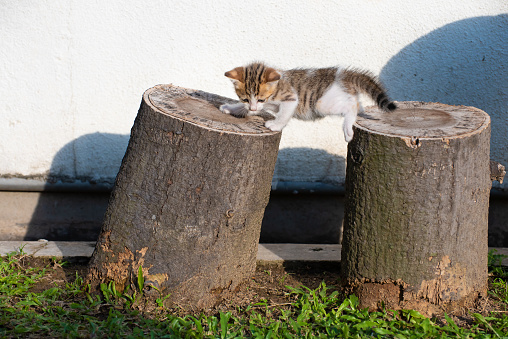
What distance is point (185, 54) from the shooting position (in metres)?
4.04

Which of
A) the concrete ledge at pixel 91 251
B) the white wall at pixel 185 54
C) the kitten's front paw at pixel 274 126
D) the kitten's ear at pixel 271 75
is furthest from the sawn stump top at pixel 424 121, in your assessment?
the concrete ledge at pixel 91 251

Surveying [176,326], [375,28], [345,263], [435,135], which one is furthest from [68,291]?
[375,28]

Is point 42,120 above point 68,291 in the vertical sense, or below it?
above

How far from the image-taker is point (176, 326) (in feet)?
8.42

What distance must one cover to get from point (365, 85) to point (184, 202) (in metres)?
1.47

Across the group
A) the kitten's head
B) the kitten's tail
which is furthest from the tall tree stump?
the kitten's head

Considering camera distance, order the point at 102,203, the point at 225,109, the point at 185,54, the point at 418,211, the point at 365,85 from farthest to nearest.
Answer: the point at 102,203
the point at 185,54
the point at 365,85
the point at 225,109
the point at 418,211

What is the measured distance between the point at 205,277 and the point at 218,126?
33.9 inches

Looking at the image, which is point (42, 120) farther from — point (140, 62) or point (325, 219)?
point (325, 219)

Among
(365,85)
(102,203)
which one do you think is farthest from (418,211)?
(102,203)

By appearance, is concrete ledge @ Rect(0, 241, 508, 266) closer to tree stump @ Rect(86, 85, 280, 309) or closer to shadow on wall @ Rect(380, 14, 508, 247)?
tree stump @ Rect(86, 85, 280, 309)

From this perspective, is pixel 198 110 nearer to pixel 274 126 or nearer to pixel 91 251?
pixel 274 126

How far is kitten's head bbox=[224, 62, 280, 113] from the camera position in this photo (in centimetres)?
312

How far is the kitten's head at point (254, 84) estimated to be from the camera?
3125mm
